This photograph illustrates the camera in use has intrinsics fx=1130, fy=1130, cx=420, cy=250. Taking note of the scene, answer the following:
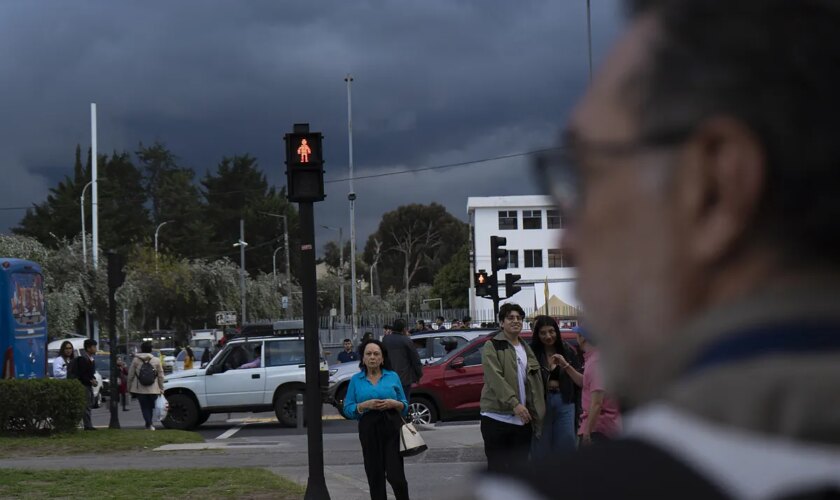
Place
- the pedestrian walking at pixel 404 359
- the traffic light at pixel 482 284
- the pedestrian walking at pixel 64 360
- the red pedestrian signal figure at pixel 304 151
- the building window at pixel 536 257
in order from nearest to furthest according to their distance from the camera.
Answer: the building window at pixel 536 257 < the red pedestrian signal figure at pixel 304 151 < the pedestrian walking at pixel 404 359 < the pedestrian walking at pixel 64 360 < the traffic light at pixel 482 284

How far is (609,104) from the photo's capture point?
1.02 meters

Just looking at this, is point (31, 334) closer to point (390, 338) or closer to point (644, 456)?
point (390, 338)

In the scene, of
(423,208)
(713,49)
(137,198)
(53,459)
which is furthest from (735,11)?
(137,198)

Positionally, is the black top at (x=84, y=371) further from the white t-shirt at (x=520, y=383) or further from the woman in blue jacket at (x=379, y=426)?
the white t-shirt at (x=520, y=383)

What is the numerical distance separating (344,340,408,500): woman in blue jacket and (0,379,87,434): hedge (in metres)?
10.5

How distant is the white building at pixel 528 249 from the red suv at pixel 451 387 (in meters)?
1.75

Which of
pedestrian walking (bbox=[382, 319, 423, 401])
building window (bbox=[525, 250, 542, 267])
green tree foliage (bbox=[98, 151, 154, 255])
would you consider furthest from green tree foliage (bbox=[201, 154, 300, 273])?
building window (bbox=[525, 250, 542, 267])

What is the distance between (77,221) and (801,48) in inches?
3210

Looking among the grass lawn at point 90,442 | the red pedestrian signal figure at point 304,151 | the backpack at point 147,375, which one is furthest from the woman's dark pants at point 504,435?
the backpack at point 147,375

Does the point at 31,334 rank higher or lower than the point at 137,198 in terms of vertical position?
lower

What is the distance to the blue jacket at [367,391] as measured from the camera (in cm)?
998

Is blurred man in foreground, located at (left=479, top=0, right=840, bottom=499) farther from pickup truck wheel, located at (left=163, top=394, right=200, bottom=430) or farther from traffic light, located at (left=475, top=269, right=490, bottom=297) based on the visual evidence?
traffic light, located at (left=475, top=269, right=490, bottom=297)

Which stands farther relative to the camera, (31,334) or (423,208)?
(423,208)

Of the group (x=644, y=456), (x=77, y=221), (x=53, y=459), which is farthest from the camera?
(x=77, y=221)
